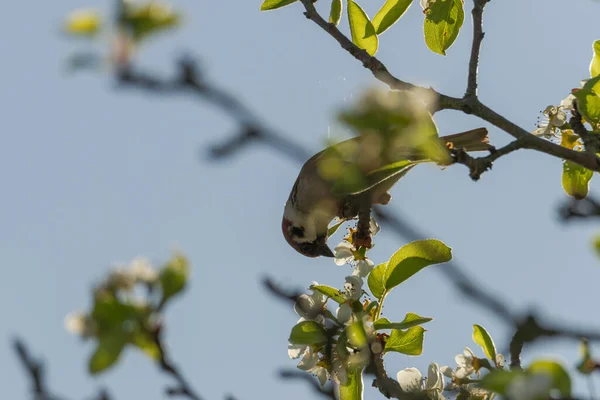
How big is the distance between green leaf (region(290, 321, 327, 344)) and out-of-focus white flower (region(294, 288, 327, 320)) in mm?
56

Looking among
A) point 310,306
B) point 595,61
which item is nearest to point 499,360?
point 310,306

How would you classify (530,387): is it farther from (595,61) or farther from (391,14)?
(391,14)

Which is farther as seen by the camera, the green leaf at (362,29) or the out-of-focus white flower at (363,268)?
the green leaf at (362,29)

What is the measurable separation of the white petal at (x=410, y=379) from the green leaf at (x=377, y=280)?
Answer: 1.12 feet

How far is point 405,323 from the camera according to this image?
3.01 m

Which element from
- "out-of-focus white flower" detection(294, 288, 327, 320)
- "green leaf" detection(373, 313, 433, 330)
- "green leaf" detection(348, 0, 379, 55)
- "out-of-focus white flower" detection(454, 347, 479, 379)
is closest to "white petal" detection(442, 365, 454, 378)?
"out-of-focus white flower" detection(454, 347, 479, 379)

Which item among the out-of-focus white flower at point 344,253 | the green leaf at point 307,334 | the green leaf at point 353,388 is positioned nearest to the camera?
the green leaf at point 307,334

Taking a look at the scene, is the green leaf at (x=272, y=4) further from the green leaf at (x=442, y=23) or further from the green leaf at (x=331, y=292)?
the green leaf at (x=331, y=292)

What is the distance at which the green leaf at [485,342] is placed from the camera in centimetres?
310

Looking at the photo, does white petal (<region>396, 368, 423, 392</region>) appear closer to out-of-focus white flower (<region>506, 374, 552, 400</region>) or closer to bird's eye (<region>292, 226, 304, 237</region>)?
out-of-focus white flower (<region>506, 374, 552, 400</region>)

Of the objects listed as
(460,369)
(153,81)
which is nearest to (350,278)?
(460,369)

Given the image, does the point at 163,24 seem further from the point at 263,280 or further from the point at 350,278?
the point at 350,278

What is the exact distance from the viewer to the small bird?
1664 mm

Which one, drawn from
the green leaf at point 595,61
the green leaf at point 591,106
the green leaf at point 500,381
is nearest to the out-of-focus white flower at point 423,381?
the green leaf at point 591,106
